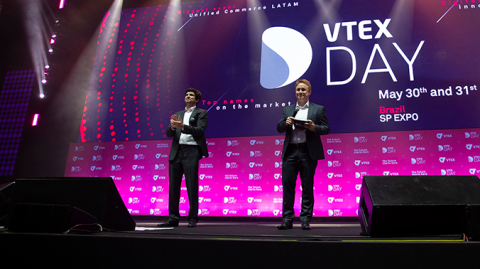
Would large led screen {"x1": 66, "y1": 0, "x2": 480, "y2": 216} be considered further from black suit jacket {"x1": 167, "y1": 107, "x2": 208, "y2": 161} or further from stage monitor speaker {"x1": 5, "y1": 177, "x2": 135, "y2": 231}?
stage monitor speaker {"x1": 5, "y1": 177, "x2": 135, "y2": 231}

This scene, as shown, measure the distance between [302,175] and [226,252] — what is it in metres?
1.75

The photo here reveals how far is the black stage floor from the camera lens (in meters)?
1.01

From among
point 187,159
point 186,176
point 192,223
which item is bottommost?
point 192,223

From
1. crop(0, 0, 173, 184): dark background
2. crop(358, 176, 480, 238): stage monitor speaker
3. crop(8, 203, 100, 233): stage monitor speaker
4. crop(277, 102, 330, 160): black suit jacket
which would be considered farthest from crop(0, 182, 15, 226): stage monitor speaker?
crop(0, 0, 173, 184): dark background

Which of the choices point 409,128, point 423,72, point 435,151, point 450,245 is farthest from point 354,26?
point 450,245

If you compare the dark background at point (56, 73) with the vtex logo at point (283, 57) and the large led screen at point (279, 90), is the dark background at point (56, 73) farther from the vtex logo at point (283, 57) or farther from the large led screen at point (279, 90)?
the vtex logo at point (283, 57)

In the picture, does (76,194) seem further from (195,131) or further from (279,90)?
(279,90)

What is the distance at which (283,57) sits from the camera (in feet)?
14.7

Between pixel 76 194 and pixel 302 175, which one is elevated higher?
pixel 302 175

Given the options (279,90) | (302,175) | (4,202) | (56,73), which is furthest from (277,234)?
(56,73)

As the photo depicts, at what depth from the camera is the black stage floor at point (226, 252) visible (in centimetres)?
101

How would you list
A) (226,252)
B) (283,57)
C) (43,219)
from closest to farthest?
(226,252)
(43,219)
(283,57)

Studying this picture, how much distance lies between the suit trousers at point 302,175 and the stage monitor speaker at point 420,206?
112 centimetres

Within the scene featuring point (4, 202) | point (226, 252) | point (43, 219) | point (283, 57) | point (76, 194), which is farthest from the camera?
point (283, 57)
